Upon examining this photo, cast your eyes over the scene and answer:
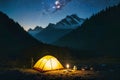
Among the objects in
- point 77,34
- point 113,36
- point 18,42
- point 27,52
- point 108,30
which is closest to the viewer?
point 27,52

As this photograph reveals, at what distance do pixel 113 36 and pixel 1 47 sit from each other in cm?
8348

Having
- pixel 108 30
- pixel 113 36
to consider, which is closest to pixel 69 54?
pixel 113 36

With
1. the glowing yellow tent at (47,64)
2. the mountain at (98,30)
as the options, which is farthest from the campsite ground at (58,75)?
the mountain at (98,30)

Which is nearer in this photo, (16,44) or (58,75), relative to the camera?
(58,75)

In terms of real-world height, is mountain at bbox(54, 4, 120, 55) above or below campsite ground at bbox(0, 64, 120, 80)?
above

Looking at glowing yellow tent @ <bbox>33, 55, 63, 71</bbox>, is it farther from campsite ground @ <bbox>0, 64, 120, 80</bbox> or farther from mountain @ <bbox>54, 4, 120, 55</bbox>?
mountain @ <bbox>54, 4, 120, 55</bbox>

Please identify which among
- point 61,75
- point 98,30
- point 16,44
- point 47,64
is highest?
point 98,30

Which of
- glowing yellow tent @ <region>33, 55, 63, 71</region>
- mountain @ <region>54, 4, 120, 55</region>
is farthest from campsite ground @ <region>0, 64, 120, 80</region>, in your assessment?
mountain @ <region>54, 4, 120, 55</region>

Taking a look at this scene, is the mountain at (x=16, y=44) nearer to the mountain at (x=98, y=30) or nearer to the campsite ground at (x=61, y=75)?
the campsite ground at (x=61, y=75)

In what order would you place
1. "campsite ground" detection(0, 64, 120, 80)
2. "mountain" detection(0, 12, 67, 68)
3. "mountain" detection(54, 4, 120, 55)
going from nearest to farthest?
1. "campsite ground" detection(0, 64, 120, 80)
2. "mountain" detection(0, 12, 67, 68)
3. "mountain" detection(54, 4, 120, 55)

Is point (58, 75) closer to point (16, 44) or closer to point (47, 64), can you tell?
point (47, 64)

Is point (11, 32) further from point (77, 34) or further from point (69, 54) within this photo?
point (77, 34)

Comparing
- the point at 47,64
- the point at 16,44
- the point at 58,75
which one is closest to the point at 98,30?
the point at 16,44

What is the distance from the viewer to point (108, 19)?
170125 mm
